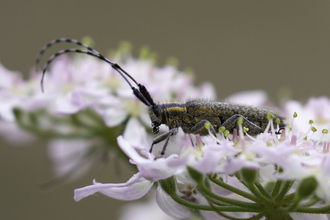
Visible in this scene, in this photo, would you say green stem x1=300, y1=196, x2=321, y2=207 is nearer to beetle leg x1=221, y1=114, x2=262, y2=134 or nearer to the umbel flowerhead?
the umbel flowerhead

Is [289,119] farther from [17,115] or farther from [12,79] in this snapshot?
[12,79]

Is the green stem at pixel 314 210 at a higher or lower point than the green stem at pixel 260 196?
lower

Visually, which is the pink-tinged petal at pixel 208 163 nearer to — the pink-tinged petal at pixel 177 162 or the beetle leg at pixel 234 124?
the pink-tinged petal at pixel 177 162

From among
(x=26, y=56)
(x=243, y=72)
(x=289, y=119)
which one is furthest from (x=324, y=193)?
(x=26, y=56)

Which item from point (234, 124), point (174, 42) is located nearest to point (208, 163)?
point (234, 124)

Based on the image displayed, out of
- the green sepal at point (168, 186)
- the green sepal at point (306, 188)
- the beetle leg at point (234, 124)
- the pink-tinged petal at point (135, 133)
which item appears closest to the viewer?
the green sepal at point (306, 188)

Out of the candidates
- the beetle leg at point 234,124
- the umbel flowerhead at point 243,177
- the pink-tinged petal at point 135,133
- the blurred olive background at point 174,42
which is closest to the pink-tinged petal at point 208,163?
the umbel flowerhead at point 243,177
